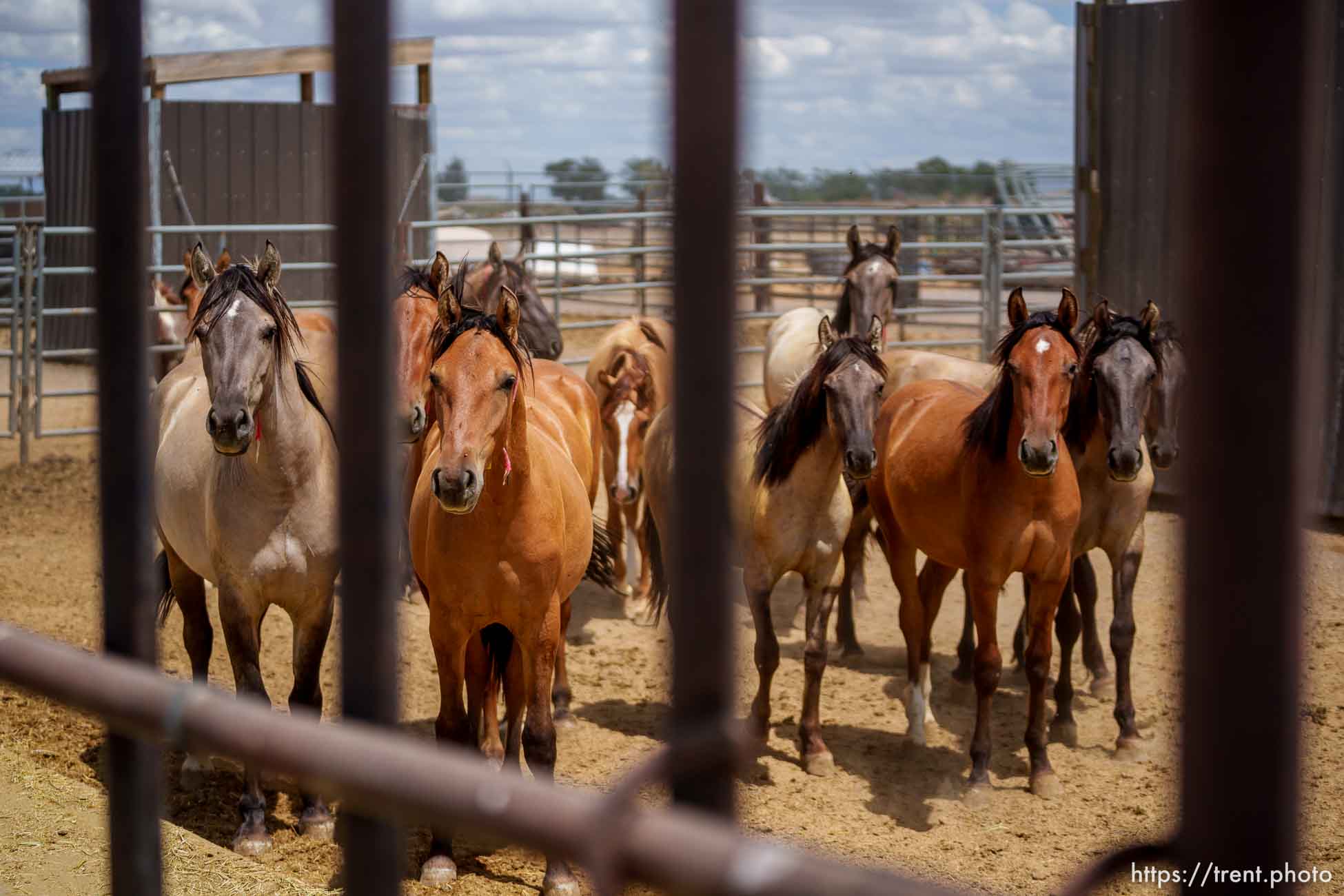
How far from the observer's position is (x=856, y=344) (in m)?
5.36

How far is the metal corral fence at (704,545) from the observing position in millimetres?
591

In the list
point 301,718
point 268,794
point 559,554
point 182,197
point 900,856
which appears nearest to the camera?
point 301,718

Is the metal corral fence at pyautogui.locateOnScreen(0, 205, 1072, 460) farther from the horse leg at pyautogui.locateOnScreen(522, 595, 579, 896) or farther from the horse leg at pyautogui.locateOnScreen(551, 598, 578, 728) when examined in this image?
the horse leg at pyautogui.locateOnScreen(551, 598, 578, 728)

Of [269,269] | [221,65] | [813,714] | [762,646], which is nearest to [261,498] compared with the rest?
[269,269]

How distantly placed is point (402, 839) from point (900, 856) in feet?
12.8

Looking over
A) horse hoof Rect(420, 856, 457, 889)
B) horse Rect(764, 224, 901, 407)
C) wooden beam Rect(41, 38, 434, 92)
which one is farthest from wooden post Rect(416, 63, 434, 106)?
horse hoof Rect(420, 856, 457, 889)

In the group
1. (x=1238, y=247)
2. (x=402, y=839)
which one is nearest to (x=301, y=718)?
(x=402, y=839)

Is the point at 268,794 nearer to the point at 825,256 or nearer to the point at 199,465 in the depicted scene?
the point at 199,465

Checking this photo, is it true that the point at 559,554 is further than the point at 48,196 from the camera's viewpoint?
No

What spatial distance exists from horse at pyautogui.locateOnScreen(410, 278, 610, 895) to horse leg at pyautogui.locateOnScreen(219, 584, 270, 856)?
24.9 inches

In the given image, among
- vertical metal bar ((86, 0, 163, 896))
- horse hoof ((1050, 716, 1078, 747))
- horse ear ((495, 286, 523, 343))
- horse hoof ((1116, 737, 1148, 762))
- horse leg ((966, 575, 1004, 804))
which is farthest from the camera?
horse hoof ((1050, 716, 1078, 747))

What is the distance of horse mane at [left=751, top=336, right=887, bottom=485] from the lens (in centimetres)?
535

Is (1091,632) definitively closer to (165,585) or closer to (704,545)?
(165,585)

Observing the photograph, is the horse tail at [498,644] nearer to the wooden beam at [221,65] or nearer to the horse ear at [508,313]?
the horse ear at [508,313]
